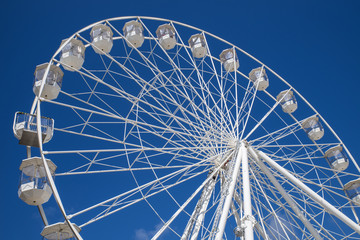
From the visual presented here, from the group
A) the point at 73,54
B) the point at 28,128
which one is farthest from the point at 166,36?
the point at 28,128

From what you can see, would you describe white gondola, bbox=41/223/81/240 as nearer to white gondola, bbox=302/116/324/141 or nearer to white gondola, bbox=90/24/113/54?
white gondola, bbox=90/24/113/54

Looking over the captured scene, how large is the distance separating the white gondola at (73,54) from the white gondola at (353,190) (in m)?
10.5

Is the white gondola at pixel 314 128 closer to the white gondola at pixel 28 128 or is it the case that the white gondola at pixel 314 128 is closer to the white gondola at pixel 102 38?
the white gondola at pixel 102 38

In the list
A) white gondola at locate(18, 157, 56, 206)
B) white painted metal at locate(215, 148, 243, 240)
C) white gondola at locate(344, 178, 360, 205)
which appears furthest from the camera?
white gondola at locate(344, 178, 360, 205)

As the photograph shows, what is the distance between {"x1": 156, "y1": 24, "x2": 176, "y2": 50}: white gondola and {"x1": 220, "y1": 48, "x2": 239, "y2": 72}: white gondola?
247cm

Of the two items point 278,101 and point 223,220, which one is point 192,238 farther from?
point 278,101

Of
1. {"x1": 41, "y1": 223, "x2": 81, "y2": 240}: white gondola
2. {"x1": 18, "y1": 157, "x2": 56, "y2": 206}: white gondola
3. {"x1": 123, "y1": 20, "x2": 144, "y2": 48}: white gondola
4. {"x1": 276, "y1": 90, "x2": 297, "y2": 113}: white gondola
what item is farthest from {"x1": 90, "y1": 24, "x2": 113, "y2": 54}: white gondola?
{"x1": 276, "y1": 90, "x2": 297, "y2": 113}: white gondola

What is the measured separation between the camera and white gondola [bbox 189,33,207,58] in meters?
17.1

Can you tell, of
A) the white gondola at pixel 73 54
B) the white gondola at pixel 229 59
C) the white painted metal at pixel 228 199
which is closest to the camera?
the white painted metal at pixel 228 199

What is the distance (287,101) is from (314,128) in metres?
1.63

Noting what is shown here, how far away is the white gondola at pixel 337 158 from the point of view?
15570mm

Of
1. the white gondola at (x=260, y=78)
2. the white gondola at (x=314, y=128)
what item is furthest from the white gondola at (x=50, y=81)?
the white gondola at (x=314, y=128)

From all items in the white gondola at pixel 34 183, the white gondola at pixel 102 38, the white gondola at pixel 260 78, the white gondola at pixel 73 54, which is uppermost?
the white gondola at pixel 102 38

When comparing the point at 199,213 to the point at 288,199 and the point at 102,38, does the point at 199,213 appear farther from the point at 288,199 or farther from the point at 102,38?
the point at 102,38
